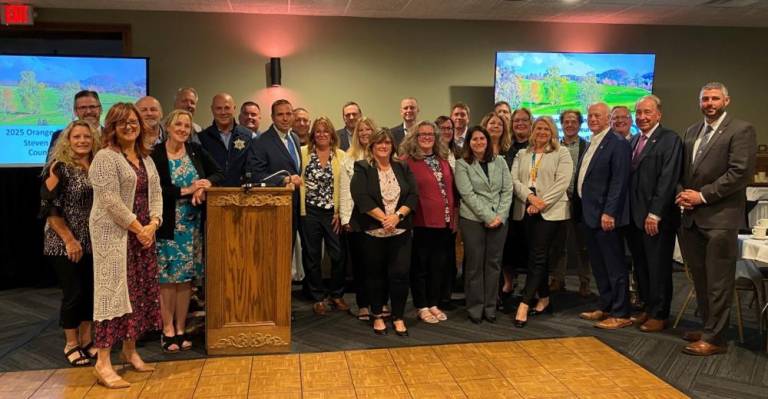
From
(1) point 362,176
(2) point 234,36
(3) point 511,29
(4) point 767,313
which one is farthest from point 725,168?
(2) point 234,36

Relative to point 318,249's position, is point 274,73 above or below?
above

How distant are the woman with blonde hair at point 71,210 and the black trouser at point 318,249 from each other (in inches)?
62.4

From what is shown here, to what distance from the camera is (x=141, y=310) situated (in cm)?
331

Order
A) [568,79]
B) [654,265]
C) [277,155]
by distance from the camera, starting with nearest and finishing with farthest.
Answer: [654,265], [277,155], [568,79]

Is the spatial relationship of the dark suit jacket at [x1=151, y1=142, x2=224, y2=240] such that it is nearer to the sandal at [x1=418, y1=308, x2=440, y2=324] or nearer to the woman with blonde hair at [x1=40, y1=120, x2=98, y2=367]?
the woman with blonde hair at [x1=40, y1=120, x2=98, y2=367]

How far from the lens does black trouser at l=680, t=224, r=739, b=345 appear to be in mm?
3711

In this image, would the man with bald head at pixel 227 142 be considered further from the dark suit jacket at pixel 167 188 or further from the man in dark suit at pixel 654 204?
the man in dark suit at pixel 654 204

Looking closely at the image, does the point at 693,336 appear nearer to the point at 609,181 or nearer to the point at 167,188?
the point at 609,181

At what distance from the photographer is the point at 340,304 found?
479cm

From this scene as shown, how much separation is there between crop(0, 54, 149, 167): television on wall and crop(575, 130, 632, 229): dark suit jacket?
14.6 ft

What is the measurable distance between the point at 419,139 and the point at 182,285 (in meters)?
1.85

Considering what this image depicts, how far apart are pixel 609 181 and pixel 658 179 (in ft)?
1.07

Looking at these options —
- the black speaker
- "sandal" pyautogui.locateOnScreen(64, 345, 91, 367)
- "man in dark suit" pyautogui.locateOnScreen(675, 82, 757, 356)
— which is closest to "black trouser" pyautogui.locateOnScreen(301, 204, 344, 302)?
"sandal" pyautogui.locateOnScreen(64, 345, 91, 367)

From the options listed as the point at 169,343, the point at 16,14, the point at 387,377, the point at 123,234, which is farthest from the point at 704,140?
the point at 16,14
